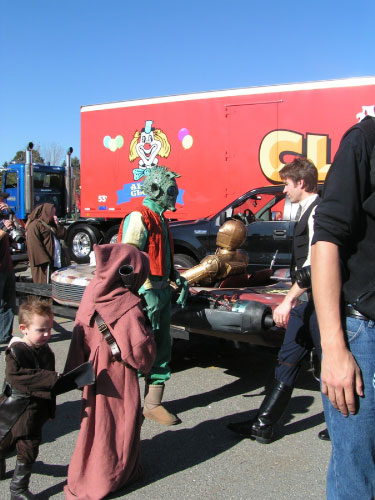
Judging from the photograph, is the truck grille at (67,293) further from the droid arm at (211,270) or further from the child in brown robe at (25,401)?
the child in brown robe at (25,401)

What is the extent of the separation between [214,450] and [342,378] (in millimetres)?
2029

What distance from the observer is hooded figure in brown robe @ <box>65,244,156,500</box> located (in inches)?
102

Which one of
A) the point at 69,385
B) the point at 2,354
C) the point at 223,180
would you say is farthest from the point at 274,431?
the point at 223,180

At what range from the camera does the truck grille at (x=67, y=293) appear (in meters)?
5.02

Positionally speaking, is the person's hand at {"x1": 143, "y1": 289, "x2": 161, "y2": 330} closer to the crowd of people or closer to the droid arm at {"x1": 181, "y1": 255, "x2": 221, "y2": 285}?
the crowd of people

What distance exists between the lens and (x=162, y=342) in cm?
360

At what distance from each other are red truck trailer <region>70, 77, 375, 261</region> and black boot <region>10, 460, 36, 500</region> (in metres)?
6.51

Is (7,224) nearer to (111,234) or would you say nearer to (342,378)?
(342,378)

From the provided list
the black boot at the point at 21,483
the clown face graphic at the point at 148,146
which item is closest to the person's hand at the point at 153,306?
the black boot at the point at 21,483

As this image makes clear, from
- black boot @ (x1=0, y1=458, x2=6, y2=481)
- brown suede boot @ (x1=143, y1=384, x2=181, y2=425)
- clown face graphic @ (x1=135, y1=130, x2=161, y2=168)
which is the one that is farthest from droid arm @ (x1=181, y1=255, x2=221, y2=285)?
clown face graphic @ (x1=135, y1=130, x2=161, y2=168)

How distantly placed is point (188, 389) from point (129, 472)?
1.70 metres

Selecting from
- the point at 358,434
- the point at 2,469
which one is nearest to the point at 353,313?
the point at 358,434

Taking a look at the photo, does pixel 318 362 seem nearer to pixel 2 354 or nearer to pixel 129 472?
pixel 129 472

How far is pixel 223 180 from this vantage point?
10.7 meters
